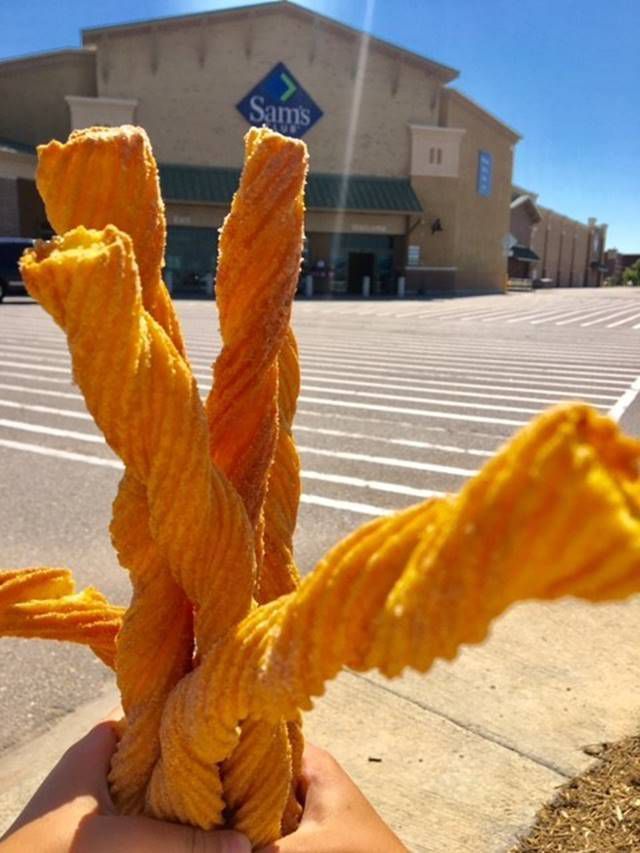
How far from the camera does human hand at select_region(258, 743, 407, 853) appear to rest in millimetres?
863

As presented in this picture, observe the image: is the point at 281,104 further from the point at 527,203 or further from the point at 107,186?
the point at 107,186

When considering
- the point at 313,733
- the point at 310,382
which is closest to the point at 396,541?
the point at 313,733

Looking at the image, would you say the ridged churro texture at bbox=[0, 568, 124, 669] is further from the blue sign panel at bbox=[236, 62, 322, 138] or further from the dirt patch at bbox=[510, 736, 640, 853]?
the blue sign panel at bbox=[236, 62, 322, 138]

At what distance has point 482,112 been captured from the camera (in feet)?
104

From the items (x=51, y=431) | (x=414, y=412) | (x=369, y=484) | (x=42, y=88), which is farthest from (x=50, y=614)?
(x=42, y=88)

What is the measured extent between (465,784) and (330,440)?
3.92 meters

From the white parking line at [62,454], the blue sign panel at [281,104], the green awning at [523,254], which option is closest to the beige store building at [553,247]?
the green awning at [523,254]

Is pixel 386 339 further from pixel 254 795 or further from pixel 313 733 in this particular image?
pixel 254 795

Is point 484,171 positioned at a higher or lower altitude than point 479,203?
higher

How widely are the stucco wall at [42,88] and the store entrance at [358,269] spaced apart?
11530 millimetres

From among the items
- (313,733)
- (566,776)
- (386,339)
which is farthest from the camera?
(386,339)

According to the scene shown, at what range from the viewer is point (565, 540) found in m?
0.42

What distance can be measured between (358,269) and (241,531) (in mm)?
31258

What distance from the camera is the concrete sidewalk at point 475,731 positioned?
1.83m
